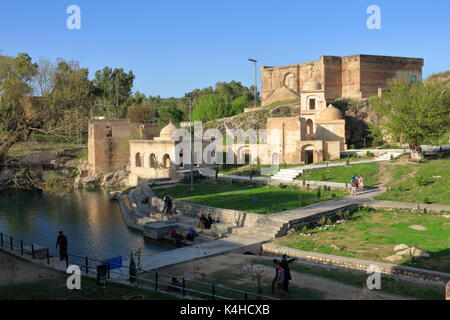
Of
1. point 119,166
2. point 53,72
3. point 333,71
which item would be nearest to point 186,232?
point 53,72

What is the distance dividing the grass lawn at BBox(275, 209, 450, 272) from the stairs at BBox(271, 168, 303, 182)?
775 centimetres

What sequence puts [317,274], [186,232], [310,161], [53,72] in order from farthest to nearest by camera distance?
[310,161], [186,232], [53,72], [317,274]

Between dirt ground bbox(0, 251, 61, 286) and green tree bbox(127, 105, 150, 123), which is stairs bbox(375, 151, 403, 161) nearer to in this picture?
dirt ground bbox(0, 251, 61, 286)

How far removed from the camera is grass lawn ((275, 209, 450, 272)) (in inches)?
524

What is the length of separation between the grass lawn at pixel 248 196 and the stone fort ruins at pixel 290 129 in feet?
17.6

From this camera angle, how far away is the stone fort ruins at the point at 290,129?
31.2 meters

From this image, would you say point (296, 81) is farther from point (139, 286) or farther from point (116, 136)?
point (139, 286)

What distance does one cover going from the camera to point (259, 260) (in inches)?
544

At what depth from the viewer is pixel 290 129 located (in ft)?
102

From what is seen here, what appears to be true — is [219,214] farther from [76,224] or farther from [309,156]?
[309,156]

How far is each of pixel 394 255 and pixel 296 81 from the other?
125 feet

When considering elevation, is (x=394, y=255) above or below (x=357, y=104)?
below

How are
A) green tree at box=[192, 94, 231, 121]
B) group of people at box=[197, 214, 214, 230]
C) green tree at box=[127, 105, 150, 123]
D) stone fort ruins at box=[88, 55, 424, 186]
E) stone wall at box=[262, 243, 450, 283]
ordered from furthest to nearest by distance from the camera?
1. green tree at box=[127, 105, 150, 123]
2. green tree at box=[192, 94, 231, 121]
3. stone fort ruins at box=[88, 55, 424, 186]
4. group of people at box=[197, 214, 214, 230]
5. stone wall at box=[262, 243, 450, 283]

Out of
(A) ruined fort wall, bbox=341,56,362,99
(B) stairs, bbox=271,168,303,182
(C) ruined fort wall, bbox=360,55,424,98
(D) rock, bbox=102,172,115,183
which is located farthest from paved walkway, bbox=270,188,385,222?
(C) ruined fort wall, bbox=360,55,424,98
